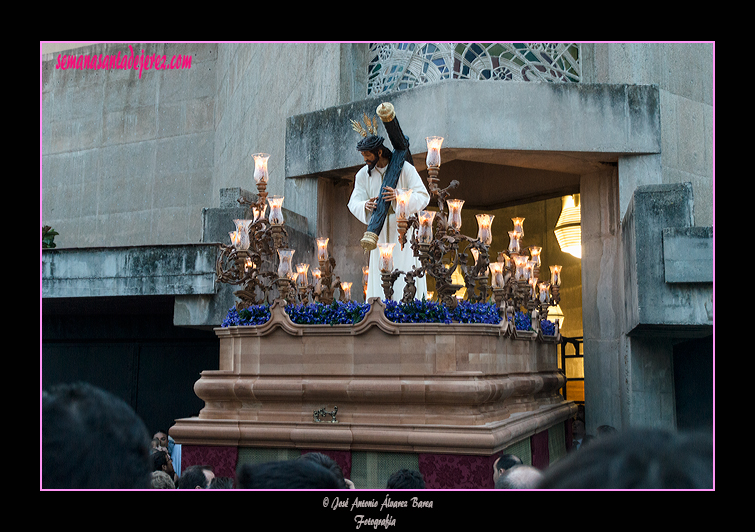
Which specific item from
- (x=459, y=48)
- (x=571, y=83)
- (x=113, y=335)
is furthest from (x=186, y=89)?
(x=571, y=83)

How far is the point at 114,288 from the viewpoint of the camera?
40.6 feet

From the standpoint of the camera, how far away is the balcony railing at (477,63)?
1193 centimetres

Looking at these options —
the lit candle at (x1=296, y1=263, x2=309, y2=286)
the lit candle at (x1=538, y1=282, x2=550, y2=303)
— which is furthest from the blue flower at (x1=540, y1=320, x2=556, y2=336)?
the lit candle at (x1=296, y1=263, x2=309, y2=286)

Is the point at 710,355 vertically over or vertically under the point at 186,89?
under

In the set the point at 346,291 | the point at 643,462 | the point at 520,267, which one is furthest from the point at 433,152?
the point at 643,462

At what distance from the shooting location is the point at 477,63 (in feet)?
39.2

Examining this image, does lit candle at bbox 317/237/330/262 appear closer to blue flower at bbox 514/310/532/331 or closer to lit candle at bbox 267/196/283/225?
lit candle at bbox 267/196/283/225

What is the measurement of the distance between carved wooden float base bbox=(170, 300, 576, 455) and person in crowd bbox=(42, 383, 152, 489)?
4795mm

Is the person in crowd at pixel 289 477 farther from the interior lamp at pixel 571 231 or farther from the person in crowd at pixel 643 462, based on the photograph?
the interior lamp at pixel 571 231

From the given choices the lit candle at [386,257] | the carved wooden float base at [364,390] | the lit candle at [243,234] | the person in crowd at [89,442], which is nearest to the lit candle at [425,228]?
the lit candle at [386,257]

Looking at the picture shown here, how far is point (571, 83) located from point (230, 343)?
21.9 ft

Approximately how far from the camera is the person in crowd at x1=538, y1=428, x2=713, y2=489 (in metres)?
1.65

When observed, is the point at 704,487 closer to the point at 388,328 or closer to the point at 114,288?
the point at 388,328

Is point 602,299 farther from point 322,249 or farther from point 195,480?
point 195,480
